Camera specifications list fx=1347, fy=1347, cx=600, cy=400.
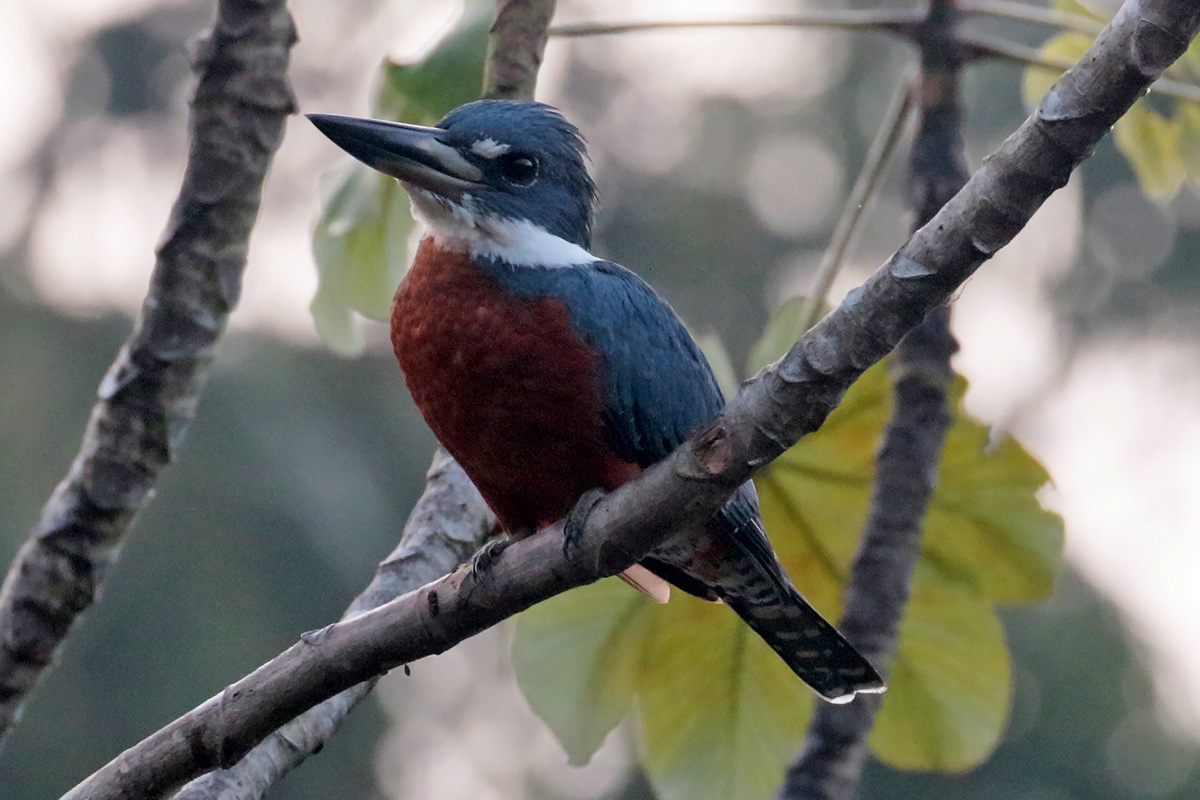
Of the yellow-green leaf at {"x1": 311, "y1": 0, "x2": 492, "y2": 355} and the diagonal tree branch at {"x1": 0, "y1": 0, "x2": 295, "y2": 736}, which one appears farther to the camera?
the yellow-green leaf at {"x1": 311, "y1": 0, "x2": 492, "y2": 355}

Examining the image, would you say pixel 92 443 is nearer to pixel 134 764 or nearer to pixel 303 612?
pixel 134 764

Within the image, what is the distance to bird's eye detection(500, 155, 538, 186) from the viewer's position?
3246 millimetres

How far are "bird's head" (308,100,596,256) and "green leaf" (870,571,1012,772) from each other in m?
1.52

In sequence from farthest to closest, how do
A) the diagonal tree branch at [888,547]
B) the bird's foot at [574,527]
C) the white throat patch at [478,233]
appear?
the diagonal tree branch at [888,547], the white throat patch at [478,233], the bird's foot at [574,527]

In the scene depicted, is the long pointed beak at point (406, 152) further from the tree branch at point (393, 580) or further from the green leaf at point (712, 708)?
the green leaf at point (712, 708)

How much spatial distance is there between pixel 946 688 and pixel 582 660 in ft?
3.37

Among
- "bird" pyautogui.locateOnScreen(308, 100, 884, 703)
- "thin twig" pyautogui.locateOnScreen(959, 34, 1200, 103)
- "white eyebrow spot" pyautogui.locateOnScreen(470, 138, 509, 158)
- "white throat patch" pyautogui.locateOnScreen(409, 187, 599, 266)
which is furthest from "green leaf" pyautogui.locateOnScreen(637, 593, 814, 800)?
"thin twig" pyautogui.locateOnScreen(959, 34, 1200, 103)

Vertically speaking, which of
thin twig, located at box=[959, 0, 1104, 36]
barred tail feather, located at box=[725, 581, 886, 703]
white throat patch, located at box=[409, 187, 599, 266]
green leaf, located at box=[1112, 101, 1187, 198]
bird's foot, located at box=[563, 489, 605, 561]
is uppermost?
green leaf, located at box=[1112, 101, 1187, 198]

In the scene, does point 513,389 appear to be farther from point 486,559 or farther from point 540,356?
point 486,559

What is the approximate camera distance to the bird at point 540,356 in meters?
2.89

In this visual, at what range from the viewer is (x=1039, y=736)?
15.7 m

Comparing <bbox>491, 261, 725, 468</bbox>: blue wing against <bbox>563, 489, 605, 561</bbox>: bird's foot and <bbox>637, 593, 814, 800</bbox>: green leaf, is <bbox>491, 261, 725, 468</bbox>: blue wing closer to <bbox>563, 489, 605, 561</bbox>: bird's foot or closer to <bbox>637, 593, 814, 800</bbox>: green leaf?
<bbox>563, 489, 605, 561</bbox>: bird's foot

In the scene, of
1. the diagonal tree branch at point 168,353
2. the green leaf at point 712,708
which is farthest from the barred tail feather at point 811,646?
the diagonal tree branch at point 168,353

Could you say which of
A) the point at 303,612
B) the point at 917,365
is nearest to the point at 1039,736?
the point at 303,612
